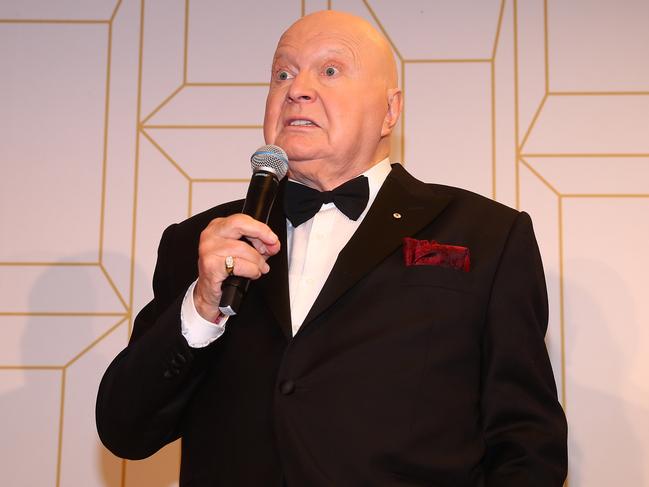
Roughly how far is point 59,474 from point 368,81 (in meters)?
1.61

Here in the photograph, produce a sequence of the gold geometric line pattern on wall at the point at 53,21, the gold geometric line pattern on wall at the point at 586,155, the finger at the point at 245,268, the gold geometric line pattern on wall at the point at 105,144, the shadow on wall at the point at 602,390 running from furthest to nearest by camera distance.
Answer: the gold geometric line pattern on wall at the point at 53,21, the gold geometric line pattern on wall at the point at 105,144, the gold geometric line pattern on wall at the point at 586,155, the shadow on wall at the point at 602,390, the finger at the point at 245,268

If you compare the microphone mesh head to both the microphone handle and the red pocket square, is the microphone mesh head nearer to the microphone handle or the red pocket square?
the microphone handle

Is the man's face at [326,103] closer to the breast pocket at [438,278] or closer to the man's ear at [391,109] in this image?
the man's ear at [391,109]

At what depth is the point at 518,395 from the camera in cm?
150

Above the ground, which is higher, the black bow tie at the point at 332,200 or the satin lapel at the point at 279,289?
the black bow tie at the point at 332,200

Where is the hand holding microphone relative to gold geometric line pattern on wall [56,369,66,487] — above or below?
above

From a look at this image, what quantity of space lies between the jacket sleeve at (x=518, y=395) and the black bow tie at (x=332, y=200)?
31 centimetres

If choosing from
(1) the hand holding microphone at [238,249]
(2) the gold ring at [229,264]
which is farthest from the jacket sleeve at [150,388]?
(2) the gold ring at [229,264]

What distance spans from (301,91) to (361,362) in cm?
55

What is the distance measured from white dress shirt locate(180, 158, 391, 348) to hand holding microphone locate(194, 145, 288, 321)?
0.54 feet

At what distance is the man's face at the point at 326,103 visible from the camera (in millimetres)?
1699

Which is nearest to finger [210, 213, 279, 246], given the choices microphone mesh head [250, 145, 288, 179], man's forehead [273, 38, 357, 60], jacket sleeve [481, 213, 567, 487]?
microphone mesh head [250, 145, 288, 179]

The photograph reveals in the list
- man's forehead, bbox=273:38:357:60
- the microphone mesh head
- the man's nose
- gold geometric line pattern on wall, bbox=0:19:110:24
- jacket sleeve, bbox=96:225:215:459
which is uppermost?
gold geometric line pattern on wall, bbox=0:19:110:24

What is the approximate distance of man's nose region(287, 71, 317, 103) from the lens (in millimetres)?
1693
